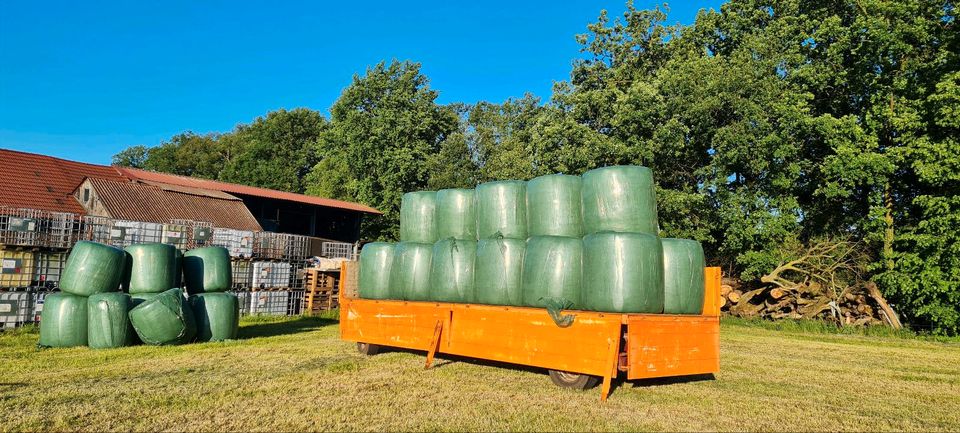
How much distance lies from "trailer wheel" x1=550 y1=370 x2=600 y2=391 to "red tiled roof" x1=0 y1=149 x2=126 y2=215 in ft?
75.6

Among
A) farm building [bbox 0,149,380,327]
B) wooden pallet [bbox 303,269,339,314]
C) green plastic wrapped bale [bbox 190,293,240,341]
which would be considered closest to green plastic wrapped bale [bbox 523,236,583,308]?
green plastic wrapped bale [bbox 190,293,240,341]

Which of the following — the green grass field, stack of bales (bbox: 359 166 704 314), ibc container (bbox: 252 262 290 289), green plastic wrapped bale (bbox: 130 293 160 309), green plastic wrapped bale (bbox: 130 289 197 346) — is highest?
stack of bales (bbox: 359 166 704 314)

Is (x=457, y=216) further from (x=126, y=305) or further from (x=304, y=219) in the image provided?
(x=304, y=219)

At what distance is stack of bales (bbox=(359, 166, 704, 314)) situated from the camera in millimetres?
7594

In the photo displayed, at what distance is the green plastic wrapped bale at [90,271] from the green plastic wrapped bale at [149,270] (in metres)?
0.46

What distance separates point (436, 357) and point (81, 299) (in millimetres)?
6414

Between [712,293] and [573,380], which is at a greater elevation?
[712,293]

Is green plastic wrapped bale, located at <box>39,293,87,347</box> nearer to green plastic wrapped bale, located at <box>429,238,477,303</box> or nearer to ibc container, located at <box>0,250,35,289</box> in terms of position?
ibc container, located at <box>0,250,35,289</box>

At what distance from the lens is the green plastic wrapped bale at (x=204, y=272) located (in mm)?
12883

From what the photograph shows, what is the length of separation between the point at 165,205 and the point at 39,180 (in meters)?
5.96

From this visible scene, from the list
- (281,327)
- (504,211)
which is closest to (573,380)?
(504,211)

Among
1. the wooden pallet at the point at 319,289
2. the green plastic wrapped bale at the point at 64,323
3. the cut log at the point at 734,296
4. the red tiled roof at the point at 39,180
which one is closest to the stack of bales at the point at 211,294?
the green plastic wrapped bale at the point at 64,323

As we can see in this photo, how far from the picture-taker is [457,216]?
32.8ft

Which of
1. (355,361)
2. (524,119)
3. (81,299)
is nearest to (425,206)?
(355,361)
